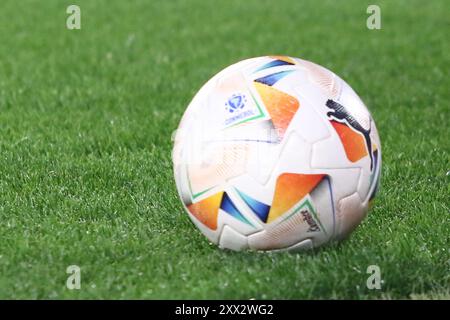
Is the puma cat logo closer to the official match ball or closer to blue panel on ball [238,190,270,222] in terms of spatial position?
the official match ball

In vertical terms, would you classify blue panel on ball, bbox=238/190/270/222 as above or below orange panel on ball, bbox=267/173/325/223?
below

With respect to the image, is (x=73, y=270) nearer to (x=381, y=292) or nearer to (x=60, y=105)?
(x=381, y=292)

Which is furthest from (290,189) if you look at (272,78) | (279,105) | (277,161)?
(272,78)

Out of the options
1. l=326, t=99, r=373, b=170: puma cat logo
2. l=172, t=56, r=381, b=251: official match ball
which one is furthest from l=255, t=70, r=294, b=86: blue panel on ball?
l=326, t=99, r=373, b=170: puma cat logo

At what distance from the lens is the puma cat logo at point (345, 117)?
194 inches

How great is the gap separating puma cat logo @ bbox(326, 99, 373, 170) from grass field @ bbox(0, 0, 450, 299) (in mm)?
551

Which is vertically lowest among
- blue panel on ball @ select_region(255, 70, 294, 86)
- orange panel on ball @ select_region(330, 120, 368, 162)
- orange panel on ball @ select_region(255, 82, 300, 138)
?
orange panel on ball @ select_region(330, 120, 368, 162)

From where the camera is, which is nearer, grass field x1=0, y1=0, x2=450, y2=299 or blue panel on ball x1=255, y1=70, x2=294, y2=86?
grass field x1=0, y1=0, x2=450, y2=299

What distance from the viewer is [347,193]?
16.1 ft

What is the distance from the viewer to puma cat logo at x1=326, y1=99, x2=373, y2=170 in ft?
16.1

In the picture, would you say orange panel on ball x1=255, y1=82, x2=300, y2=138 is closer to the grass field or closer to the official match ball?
the official match ball

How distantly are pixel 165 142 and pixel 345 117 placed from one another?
2357 mm

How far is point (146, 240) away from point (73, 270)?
1.79 ft

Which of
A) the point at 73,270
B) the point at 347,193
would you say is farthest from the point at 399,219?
the point at 73,270
